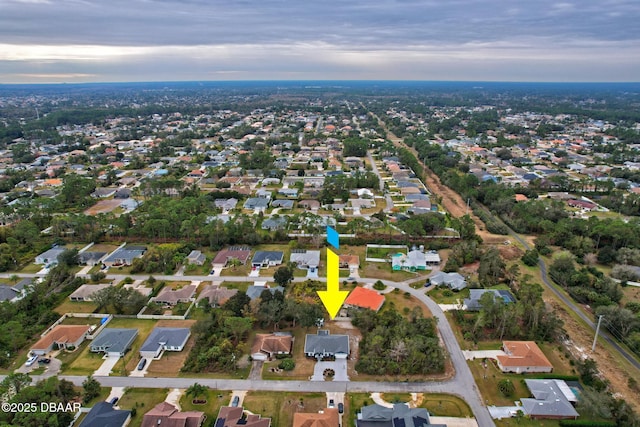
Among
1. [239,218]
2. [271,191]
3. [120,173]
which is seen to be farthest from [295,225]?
[120,173]

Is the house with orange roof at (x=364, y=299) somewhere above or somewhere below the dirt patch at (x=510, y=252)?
below

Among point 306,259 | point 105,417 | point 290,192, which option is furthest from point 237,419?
point 290,192

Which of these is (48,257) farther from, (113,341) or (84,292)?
(113,341)

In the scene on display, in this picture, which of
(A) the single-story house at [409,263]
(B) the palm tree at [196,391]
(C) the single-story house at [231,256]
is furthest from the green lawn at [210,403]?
(A) the single-story house at [409,263]

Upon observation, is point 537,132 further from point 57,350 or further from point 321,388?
point 57,350

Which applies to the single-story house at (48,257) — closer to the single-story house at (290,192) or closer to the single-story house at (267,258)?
the single-story house at (267,258)
